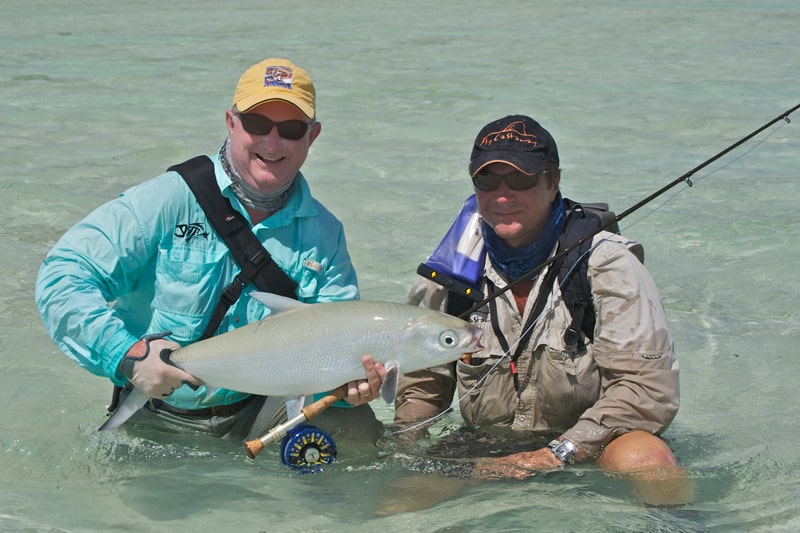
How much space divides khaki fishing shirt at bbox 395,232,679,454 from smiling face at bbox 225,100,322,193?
79 centimetres

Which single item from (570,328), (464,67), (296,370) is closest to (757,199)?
(570,328)

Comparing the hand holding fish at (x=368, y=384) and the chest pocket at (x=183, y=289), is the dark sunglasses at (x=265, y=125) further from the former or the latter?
the hand holding fish at (x=368, y=384)

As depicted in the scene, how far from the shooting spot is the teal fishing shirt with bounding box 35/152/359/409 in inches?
157

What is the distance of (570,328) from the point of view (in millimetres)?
4273

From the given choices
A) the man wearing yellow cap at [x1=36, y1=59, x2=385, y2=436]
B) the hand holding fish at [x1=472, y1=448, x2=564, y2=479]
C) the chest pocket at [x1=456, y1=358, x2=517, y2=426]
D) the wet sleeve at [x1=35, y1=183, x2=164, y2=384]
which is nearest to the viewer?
the wet sleeve at [x1=35, y1=183, x2=164, y2=384]

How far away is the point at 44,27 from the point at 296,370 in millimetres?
17298

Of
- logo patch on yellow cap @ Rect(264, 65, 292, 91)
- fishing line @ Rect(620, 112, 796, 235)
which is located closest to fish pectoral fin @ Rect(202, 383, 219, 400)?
logo patch on yellow cap @ Rect(264, 65, 292, 91)

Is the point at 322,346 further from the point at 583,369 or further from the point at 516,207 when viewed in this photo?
the point at 583,369

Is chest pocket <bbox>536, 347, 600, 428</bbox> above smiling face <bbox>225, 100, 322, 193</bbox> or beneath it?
beneath

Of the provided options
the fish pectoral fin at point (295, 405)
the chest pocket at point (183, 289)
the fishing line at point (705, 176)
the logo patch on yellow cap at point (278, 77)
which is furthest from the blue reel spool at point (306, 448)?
the fishing line at point (705, 176)

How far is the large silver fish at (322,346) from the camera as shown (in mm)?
3840

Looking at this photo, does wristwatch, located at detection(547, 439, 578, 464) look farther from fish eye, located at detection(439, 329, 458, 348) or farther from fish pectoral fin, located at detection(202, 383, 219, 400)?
fish pectoral fin, located at detection(202, 383, 219, 400)

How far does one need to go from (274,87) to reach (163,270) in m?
0.88

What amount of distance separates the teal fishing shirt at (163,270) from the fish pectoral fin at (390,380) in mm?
668
